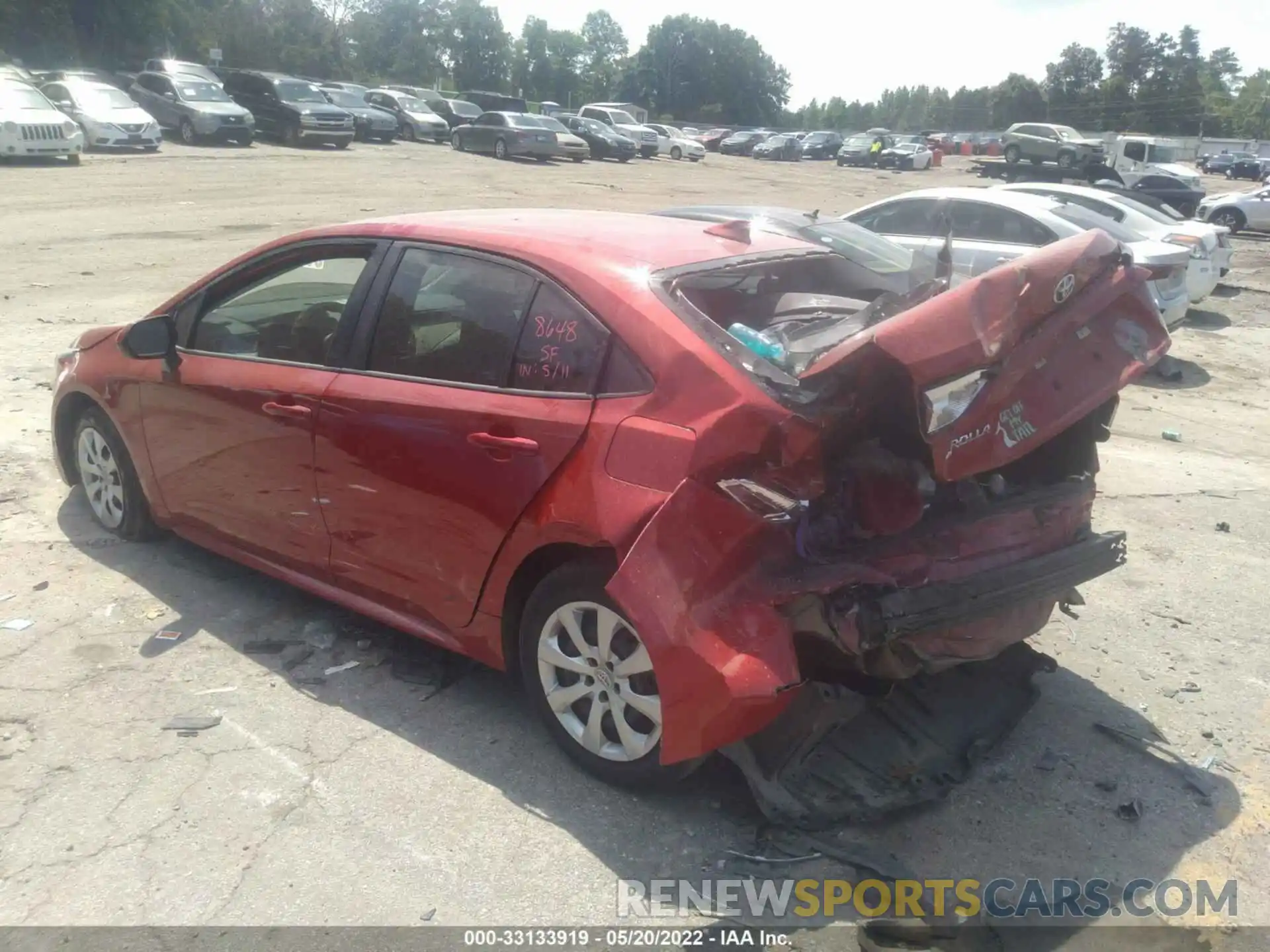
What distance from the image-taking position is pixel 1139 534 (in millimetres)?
6043

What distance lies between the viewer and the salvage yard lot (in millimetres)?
3152

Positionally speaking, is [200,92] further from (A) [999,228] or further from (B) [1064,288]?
(B) [1064,288]

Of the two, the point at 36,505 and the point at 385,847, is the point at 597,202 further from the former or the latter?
the point at 385,847

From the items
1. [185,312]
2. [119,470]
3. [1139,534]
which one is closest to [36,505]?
[119,470]

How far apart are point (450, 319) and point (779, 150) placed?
51.9 meters

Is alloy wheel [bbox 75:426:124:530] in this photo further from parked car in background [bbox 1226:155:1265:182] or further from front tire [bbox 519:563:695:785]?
parked car in background [bbox 1226:155:1265:182]

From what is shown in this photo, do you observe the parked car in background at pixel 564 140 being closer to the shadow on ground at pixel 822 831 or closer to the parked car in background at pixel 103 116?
the parked car in background at pixel 103 116

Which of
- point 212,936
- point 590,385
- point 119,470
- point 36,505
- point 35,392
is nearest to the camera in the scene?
point 212,936

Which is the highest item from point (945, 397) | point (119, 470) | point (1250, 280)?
point (945, 397)

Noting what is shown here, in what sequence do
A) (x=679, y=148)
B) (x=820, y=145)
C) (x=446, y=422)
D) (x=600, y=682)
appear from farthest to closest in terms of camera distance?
(x=820, y=145) → (x=679, y=148) → (x=446, y=422) → (x=600, y=682)

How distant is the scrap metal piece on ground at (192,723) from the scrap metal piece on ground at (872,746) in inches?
75.1

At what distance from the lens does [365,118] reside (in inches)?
1406

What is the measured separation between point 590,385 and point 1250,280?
18.3 metres

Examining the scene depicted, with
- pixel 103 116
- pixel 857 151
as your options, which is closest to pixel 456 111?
pixel 103 116
